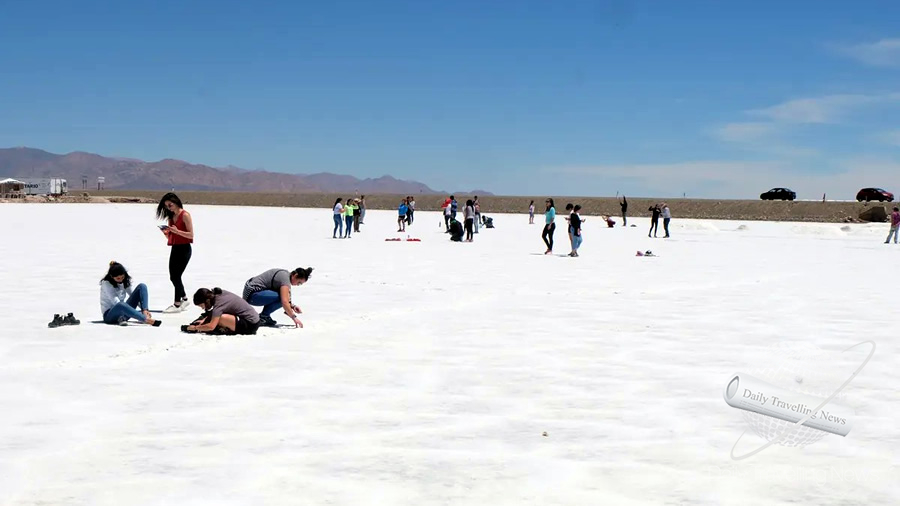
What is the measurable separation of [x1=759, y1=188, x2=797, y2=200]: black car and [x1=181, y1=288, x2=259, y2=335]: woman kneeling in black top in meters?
73.1

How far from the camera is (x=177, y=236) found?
11.3 m

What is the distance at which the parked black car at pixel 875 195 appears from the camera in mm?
67812

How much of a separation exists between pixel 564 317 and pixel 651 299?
2.73 m

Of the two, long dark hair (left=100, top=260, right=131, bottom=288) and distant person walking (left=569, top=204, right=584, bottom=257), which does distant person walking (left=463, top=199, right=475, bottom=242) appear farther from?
long dark hair (left=100, top=260, right=131, bottom=288)

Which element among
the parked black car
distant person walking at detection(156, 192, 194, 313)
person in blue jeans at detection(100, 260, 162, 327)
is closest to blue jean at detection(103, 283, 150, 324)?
person in blue jeans at detection(100, 260, 162, 327)

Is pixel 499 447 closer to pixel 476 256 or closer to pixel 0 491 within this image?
pixel 0 491

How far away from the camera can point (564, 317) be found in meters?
11.6

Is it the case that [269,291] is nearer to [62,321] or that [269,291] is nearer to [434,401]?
[62,321]

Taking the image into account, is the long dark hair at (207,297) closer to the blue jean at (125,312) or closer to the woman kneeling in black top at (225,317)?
the woman kneeling in black top at (225,317)

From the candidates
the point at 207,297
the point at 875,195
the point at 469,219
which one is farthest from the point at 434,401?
the point at 875,195

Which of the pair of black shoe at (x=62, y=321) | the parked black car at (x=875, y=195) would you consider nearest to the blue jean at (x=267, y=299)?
the pair of black shoe at (x=62, y=321)

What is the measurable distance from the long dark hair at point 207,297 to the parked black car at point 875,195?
6796 cm

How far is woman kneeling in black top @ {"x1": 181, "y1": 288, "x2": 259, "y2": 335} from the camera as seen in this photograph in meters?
9.69

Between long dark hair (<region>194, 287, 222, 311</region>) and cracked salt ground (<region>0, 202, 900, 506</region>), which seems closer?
cracked salt ground (<region>0, 202, 900, 506</region>)
